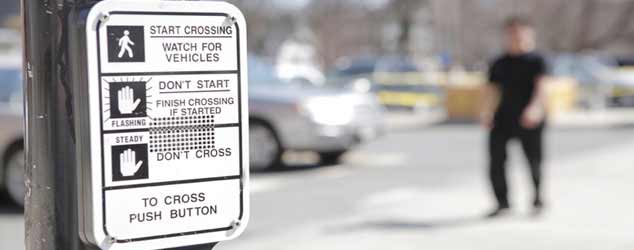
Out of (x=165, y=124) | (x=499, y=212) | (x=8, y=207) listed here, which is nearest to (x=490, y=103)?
(x=499, y=212)

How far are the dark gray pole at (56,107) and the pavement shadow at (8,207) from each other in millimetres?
7030

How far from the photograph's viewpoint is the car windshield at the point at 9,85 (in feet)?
28.0

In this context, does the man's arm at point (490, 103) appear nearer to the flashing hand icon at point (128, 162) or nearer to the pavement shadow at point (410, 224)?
the pavement shadow at point (410, 224)

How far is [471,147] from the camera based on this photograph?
14.1m

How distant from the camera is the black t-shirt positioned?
24.7 feet

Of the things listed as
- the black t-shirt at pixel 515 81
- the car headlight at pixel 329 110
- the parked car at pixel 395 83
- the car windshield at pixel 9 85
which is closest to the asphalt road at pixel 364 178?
the car headlight at pixel 329 110

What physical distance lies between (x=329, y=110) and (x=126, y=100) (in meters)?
9.43

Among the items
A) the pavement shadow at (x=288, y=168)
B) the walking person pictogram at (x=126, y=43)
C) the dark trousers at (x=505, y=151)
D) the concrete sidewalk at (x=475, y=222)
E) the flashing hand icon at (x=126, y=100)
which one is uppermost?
the walking person pictogram at (x=126, y=43)

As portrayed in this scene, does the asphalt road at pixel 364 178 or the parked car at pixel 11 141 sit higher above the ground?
the parked car at pixel 11 141

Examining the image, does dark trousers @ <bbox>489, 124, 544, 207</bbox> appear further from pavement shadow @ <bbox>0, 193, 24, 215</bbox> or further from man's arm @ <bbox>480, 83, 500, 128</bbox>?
pavement shadow @ <bbox>0, 193, 24, 215</bbox>

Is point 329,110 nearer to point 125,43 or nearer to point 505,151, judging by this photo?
point 505,151

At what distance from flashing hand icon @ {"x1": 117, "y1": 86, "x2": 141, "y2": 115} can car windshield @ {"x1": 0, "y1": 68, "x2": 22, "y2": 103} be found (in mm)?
7109

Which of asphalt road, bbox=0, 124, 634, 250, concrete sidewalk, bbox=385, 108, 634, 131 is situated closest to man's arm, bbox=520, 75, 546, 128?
asphalt road, bbox=0, 124, 634, 250

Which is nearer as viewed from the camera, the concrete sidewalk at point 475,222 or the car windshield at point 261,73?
the concrete sidewalk at point 475,222
